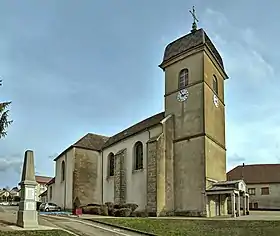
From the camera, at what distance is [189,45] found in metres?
37.2

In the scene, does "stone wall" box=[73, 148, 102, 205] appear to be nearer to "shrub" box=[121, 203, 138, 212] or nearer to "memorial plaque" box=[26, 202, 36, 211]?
"shrub" box=[121, 203, 138, 212]

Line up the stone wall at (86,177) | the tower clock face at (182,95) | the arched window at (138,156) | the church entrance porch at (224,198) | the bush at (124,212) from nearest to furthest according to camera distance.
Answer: the church entrance porch at (224,198)
the bush at (124,212)
the tower clock face at (182,95)
the arched window at (138,156)
the stone wall at (86,177)

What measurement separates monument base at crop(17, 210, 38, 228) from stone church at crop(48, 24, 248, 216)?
45.9 ft

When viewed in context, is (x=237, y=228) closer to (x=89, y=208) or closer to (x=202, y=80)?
(x=202, y=80)

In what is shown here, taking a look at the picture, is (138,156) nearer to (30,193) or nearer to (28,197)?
(30,193)

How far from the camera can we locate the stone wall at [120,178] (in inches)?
1572

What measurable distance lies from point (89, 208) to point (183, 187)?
9982 millimetres

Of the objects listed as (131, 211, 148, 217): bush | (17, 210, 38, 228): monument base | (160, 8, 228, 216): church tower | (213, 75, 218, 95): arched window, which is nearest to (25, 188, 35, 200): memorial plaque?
(17, 210, 38, 228): monument base

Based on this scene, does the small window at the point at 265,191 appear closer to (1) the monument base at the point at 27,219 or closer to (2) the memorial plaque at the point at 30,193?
(2) the memorial plaque at the point at 30,193

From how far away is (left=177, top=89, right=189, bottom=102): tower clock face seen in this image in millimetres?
36588

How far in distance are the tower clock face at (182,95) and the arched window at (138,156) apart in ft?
20.2

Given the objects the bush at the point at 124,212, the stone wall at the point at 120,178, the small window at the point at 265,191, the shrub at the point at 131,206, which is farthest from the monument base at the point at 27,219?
the small window at the point at 265,191

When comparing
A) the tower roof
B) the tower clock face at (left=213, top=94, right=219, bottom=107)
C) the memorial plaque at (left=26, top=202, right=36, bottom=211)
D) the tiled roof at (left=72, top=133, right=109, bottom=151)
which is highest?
the tower roof

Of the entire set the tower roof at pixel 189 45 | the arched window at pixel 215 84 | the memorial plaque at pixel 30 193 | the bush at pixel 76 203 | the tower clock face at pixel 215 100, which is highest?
the tower roof at pixel 189 45
